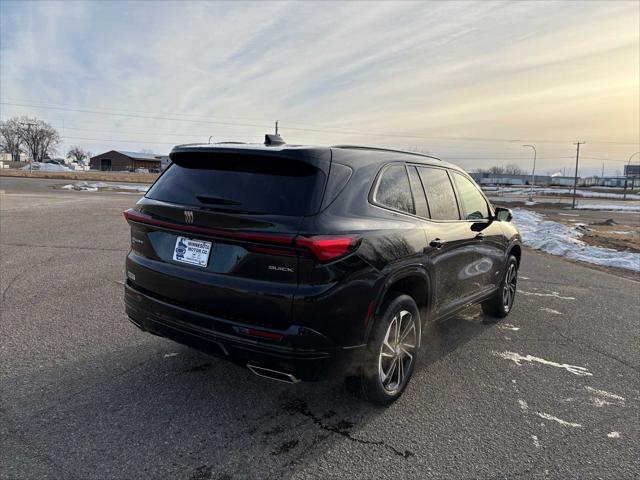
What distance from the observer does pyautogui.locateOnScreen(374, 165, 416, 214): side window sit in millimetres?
3178

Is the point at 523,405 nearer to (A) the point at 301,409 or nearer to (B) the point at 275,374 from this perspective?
(A) the point at 301,409

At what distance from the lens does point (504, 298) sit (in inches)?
211

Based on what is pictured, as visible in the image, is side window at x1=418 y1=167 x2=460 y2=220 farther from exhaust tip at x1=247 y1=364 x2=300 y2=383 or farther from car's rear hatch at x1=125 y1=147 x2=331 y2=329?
exhaust tip at x1=247 y1=364 x2=300 y2=383

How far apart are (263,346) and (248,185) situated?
3.35 feet

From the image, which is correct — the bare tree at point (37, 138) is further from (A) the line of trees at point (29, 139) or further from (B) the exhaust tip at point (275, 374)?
(B) the exhaust tip at point (275, 374)

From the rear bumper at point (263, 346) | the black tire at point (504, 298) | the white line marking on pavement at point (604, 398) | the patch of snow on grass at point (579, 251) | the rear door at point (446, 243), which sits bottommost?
the patch of snow on grass at point (579, 251)

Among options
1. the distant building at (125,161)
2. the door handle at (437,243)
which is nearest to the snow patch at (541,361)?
the door handle at (437,243)

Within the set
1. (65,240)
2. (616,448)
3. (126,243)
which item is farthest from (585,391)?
(65,240)

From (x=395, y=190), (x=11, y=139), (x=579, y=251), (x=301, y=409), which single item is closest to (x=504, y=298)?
(x=395, y=190)

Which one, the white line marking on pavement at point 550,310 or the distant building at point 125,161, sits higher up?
the distant building at point 125,161

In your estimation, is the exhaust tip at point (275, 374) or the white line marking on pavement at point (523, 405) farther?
the white line marking on pavement at point (523, 405)

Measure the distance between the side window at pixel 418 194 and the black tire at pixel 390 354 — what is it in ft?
2.46

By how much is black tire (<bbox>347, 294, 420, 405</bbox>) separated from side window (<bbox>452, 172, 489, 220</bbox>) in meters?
1.55

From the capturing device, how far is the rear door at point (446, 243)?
11.9 feet
